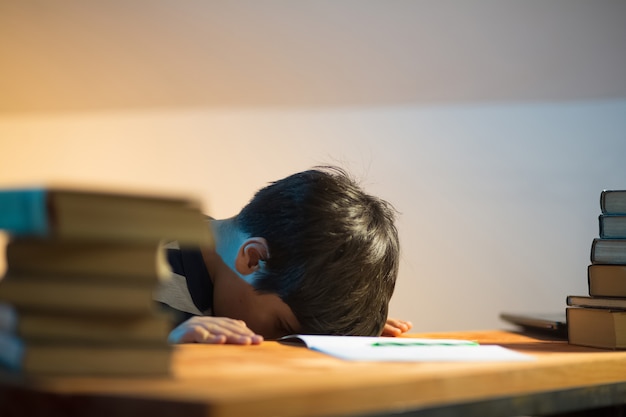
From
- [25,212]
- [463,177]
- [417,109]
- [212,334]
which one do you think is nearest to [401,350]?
[212,334]

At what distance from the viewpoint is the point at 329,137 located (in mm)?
2908

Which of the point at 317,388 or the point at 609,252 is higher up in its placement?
the point at 609,252

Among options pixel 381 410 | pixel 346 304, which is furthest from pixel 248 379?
pixel 346 304

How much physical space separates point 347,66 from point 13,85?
1476 millimetres

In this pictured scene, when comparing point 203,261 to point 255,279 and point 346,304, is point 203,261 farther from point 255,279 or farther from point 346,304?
point 346,304

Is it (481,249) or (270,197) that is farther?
(481,249)

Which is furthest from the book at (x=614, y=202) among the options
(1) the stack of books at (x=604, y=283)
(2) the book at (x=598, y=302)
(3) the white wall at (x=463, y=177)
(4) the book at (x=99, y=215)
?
(3) the white wall at (x=463, y=177)

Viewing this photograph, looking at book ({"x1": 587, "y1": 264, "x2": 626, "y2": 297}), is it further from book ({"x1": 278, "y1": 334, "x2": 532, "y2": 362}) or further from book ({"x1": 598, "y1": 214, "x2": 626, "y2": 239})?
book ({"x1": 278, "y1": 334, "x2": 532, "y2": 362})

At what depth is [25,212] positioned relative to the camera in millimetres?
619

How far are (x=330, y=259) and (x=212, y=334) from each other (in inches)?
12.7

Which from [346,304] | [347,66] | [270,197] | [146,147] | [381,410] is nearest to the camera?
[381,410]

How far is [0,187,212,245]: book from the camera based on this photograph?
60cm

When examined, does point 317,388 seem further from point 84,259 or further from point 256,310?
point 256,310

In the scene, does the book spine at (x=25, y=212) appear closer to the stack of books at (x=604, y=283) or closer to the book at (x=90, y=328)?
the book at (x=90, y=328)
